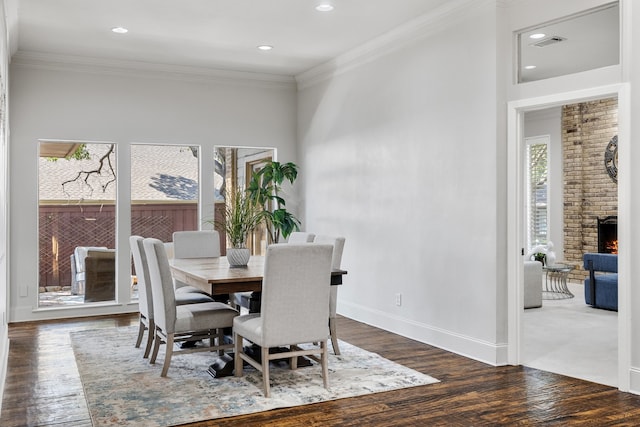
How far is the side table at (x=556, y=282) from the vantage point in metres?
7.73

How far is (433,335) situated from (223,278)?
7.19 ft

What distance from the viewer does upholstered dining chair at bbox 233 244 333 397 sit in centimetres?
363

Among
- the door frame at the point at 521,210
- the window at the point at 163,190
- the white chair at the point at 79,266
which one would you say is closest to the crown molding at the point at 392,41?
the door frame at the point at 521,210

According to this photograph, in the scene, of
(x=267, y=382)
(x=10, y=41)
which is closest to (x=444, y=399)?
(x=267, y=382)

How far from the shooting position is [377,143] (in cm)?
603

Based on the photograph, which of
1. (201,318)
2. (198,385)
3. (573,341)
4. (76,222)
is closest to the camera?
(198,385)

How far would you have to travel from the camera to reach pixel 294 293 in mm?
3715

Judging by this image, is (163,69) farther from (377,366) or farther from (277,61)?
(377,366)

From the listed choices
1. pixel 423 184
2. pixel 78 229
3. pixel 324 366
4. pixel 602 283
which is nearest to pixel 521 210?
pixel 423 184

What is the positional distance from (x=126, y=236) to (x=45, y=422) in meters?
3.67

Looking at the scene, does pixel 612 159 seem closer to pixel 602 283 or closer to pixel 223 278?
pixel 602 283

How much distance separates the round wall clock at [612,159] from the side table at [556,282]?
1.71 meters

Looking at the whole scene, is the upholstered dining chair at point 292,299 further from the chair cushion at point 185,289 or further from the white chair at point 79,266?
the white chair at point 79,266

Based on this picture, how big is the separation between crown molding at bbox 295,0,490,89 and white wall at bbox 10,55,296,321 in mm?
774
